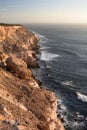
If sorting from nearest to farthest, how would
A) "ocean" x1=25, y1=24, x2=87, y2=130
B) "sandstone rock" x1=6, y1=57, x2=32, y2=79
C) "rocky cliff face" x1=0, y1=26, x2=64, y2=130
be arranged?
"rocky cliff face" x1=0, y1=26, x2=64, y2=130 → "ocean" x1=25, y1=24, x2=87, y2=130 → "sandstone rock" x1=6, y1=57, x2=32, y2=79

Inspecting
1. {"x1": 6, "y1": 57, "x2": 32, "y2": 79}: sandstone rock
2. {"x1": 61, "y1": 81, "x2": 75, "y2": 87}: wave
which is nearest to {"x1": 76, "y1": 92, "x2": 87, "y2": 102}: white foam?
{"x1": 61, "y1": 81, "x2": 75, "y2": 87}: wave

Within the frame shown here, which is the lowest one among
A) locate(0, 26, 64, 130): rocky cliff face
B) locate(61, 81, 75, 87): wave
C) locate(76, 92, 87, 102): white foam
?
locate(76, 92, 87, 102): white foam

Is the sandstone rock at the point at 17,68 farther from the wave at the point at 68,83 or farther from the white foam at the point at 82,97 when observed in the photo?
the wave at the point at 68,83

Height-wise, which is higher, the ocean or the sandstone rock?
the sandstone rock

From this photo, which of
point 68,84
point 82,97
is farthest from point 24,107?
point 68,84

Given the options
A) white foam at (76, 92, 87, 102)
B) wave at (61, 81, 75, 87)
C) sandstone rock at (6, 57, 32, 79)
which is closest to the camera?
sandstone rock at (6, 57, 32, 79)

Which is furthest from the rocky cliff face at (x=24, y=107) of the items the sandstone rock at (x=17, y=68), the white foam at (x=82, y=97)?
the white foam at (x=82, y=97)

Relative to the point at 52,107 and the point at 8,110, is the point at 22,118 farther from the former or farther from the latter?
the point at 52,107

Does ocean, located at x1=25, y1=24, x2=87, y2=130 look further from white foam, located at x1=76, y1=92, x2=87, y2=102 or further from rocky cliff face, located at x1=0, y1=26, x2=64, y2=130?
rocky cliff face, located at x1=0, y1=26, x2=64, y2=130

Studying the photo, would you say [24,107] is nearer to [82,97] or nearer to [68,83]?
[82,97]

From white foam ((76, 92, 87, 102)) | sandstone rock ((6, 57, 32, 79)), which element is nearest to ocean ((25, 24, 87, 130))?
white foam ((76, 92, 87, 102))

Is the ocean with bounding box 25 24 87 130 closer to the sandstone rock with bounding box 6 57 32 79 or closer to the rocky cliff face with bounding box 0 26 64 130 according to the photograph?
the rocky cliff face with bounding box 0 26 64 130

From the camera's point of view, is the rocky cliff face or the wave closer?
the rocky cliff face
